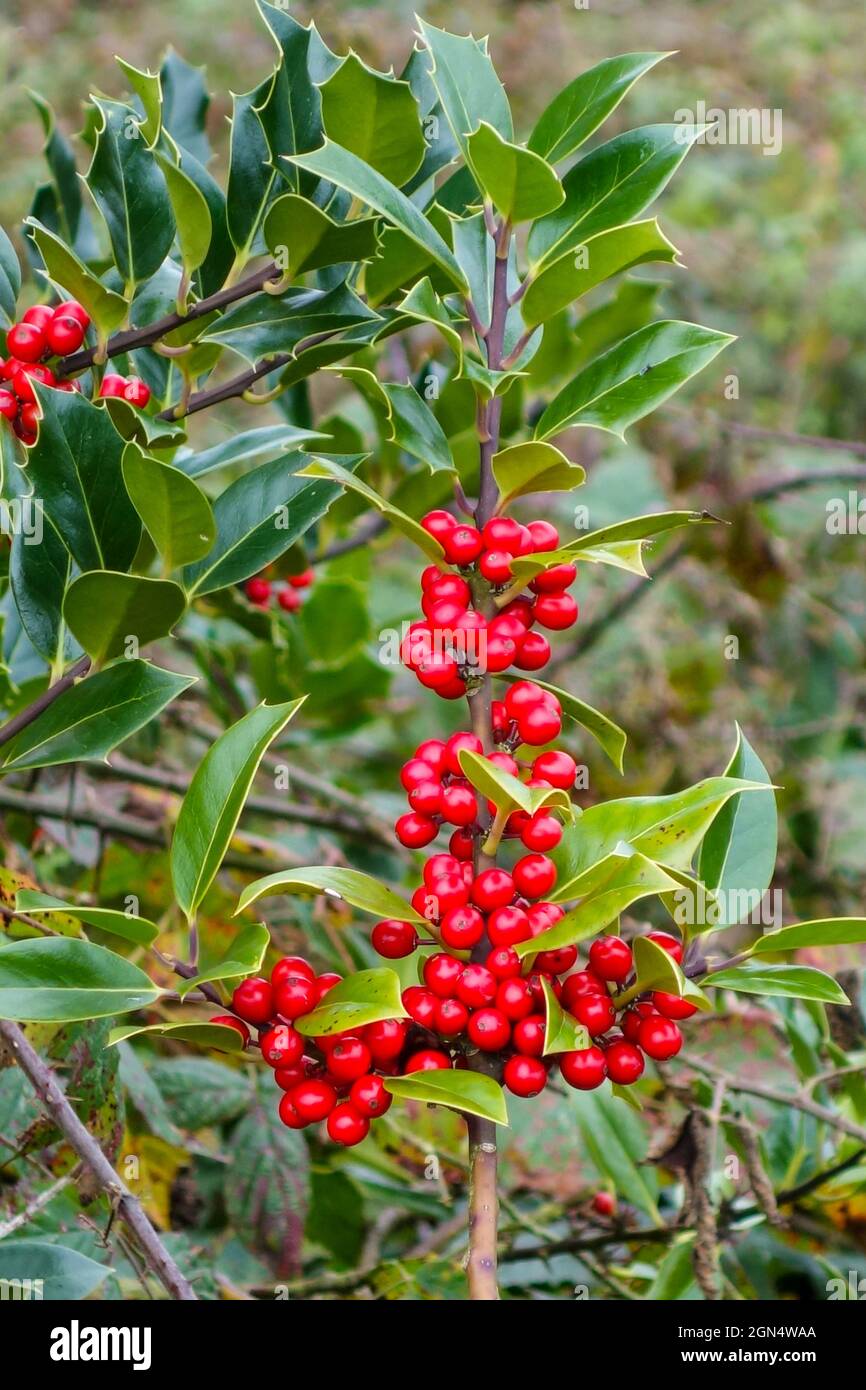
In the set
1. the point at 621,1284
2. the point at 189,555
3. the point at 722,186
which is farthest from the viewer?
the point at 722,186

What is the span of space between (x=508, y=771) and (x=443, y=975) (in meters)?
0.12

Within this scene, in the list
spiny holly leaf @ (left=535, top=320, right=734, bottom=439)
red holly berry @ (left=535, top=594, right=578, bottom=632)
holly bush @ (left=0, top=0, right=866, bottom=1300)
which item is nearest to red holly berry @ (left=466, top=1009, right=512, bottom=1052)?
holly bush @ (left=0, top=0, right=866, bottom=1300)

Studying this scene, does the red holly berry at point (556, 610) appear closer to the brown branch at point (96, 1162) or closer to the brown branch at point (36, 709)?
the brown branch at point (36, 709)

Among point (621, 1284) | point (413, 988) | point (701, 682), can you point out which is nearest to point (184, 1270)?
point (621, 1284)

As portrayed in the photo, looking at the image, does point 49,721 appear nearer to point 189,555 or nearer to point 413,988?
point 189,555

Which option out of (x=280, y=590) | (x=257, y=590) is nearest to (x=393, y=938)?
(x=257, y=590)

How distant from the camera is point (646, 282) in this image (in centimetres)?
155

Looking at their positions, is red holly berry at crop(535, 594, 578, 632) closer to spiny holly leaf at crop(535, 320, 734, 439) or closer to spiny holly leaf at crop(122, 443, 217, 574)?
spiny holly leaf at crop(535, 320, 734, 439)

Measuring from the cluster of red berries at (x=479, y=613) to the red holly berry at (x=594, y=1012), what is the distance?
0.19 meters

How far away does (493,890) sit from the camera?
755mm

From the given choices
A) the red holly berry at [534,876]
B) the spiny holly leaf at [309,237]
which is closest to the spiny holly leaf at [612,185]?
the spiny holly leaf at [309,237]

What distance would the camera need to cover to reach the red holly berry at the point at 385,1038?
2.44 ft

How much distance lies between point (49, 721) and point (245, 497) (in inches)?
8.1

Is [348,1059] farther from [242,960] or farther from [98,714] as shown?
[98,714]
